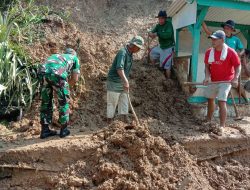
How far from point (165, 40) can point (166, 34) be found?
143 mm

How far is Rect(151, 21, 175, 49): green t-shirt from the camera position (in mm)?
6949

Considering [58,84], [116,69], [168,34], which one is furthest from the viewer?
[168,34]

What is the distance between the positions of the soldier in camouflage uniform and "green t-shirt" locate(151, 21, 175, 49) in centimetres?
245

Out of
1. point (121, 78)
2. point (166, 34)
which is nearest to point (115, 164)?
point (121, 78)

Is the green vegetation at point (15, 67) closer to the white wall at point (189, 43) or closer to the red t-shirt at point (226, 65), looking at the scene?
the red t-shirt at point (226, 65)

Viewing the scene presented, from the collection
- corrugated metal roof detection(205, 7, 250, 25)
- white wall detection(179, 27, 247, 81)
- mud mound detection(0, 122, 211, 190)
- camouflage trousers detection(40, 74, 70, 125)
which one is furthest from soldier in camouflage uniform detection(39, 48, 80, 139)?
white wall detection(179, 27, 247, 81)

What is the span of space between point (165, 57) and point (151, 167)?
3121 millimetres

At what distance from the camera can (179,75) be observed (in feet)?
22.5

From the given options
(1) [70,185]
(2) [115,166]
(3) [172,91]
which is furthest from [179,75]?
(1) [70,185]

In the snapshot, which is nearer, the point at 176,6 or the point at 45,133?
the point at 45,133

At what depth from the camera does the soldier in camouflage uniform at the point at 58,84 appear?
492cm

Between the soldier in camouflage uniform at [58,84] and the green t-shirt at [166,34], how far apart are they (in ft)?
8.03

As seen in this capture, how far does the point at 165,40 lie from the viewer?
7.04 meters

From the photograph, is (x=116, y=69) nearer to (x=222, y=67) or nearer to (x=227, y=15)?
(x=222, y=67)
